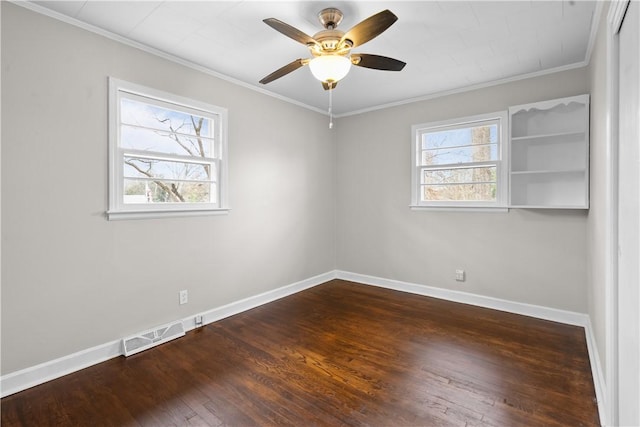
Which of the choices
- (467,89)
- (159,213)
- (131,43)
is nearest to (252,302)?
(159,213)

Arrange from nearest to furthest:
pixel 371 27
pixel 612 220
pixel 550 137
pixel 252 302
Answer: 1. pixel 612 220
2. pixel 371 27
3. pixel 550 137
4. pixel 252 302

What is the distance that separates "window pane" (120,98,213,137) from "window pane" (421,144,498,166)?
8.80 feet

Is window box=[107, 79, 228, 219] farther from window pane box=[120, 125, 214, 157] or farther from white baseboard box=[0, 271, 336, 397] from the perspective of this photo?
white baseboard box=[0, 271, 336, 397]

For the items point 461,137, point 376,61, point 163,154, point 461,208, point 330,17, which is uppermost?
point 330,17

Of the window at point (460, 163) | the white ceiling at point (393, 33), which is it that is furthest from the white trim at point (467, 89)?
the window at point (460, 163)

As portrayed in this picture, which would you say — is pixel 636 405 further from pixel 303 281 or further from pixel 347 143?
pixel 347 143

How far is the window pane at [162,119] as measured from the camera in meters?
2.68

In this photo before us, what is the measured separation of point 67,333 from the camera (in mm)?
2324

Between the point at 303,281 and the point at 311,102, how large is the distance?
7.97 feet

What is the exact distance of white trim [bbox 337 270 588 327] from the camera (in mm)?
3188

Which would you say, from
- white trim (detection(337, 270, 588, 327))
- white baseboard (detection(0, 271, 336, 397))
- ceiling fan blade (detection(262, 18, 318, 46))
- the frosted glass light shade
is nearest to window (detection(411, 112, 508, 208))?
white trim (detection(337, 270, 588, 327))

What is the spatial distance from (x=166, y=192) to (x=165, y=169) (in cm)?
21

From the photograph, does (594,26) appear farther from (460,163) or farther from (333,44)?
(333,44)

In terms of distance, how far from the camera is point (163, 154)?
9.44 ft
